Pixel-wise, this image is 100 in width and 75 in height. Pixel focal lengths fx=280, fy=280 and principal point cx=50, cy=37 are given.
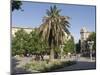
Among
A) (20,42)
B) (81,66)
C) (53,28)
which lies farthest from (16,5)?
(81,66)

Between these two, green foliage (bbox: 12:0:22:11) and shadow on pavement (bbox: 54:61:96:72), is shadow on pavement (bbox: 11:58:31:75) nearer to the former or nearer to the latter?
shadow on pavement (bbox: 54:61:96:72)

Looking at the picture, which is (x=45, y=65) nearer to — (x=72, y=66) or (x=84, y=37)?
(x=72, y=66)

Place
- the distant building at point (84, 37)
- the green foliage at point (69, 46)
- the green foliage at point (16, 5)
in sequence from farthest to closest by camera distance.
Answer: the distant building at point (84, 37)
the green foliage at point (69, 46)
the green foliage at point (16, 5)

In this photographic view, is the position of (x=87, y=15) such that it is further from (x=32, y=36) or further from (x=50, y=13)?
(x=32, y=36)

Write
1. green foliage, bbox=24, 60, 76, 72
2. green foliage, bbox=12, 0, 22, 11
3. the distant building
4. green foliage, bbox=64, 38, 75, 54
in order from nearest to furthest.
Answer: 1. green foliage, bbox=12, 0, 22, 11
2. green foliage, bbox=24, 60, 76, 72
3. green foliage, bbox=64, 38, 75, 54
4. the distant building

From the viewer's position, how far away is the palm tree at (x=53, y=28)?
580 centimetres

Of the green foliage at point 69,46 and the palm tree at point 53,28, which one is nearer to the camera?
the palm tree at point 53,28

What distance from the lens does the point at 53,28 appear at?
5.87 meters

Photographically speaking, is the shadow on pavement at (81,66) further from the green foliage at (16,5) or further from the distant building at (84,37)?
the green foliage at (16,5)

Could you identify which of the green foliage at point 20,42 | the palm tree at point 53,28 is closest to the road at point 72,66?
the green foliage at point 20,42

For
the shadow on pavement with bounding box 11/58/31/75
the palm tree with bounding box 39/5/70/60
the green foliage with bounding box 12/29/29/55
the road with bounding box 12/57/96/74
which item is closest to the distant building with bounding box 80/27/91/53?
the road with bounding box 12/57/96/74

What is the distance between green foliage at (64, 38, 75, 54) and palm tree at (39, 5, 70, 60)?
0.14 metres

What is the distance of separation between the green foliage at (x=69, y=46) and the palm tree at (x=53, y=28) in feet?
0.45

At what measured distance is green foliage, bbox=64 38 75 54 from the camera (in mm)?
5996
